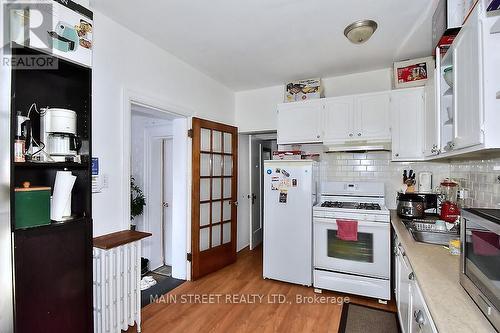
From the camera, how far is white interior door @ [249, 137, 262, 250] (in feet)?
14.5

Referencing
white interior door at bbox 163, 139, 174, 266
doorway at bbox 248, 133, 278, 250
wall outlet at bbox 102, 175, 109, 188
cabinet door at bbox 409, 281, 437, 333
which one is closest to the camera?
cabinet door at bbox 409, 281, 437, 333

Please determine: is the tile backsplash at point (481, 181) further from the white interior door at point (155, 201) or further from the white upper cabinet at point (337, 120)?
the white interior door at point (155, 201)

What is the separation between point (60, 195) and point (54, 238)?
0.84ft

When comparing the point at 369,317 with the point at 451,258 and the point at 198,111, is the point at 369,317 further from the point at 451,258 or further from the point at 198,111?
the point at 198,111

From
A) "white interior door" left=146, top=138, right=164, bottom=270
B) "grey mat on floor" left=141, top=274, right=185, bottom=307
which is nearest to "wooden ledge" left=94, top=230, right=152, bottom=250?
"grey mat on floor" left=141, top=274, right=185, bottom=307

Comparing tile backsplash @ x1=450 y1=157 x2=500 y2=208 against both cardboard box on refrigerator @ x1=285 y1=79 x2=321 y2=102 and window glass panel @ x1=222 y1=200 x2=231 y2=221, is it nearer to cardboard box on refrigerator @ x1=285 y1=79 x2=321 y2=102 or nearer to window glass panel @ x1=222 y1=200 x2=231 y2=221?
cardboard box on refrigerator @ x1=285 y1=79 x2=321 y2=102

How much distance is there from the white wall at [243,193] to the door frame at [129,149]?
1201mm

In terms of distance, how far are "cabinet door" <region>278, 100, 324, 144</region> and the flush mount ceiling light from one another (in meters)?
1.02

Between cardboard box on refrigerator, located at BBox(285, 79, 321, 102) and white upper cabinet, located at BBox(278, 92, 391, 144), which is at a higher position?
cardboard box on refrigerator, located at BBox(285, 79, 321, 102)

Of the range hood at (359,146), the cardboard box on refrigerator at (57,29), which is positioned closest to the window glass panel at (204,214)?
the range hood at (359,146)

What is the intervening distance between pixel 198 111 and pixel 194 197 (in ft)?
3.58

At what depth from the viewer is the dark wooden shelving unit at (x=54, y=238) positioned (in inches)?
53.1

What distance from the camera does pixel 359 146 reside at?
→ 2959mm

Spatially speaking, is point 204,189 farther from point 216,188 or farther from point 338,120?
point 338,120
